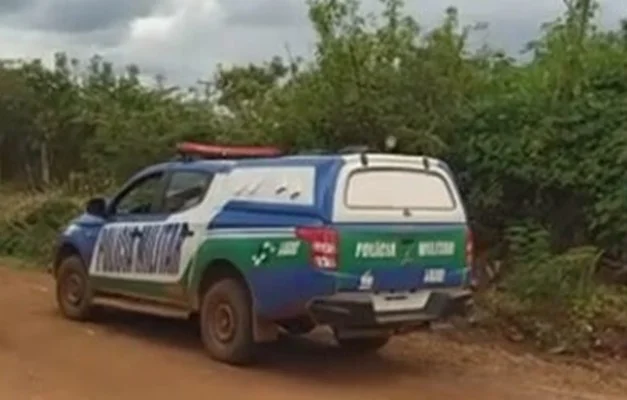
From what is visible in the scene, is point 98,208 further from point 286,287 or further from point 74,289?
point 286,287

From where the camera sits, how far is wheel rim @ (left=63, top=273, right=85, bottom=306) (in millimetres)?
12695

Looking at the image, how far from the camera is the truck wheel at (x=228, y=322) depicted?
10055 millimetres

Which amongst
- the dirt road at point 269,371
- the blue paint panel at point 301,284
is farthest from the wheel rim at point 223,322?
the blue paint panel at point 301,284

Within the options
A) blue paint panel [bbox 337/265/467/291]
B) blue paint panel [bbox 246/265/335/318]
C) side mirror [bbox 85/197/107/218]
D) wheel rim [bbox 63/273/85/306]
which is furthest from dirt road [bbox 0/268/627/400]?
side mirror [bbox 85/197/107/218]

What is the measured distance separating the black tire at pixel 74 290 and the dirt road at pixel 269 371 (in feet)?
0.93

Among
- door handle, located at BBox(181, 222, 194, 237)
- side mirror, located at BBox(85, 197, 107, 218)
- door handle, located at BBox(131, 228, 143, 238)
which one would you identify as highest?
side mirror, located at BBox(85, 197, 107, 218)

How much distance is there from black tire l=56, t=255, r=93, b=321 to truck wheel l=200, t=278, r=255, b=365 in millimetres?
2450

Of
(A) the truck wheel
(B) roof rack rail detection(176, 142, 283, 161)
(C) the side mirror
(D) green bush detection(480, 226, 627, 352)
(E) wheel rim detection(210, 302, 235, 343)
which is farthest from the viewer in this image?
(C) the side mirror

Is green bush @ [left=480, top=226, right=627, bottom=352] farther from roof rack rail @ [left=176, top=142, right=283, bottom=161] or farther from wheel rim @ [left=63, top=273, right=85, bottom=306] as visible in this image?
wheel rim @ [left=63, top=273, right=85, bottom=306]

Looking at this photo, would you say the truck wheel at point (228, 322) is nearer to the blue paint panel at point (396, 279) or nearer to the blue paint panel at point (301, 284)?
the blue paint panel at point (301, 284)

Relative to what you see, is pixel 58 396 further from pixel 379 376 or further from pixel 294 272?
pixel 379 376

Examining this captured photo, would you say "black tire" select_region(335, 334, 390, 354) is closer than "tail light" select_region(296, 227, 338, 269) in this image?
No

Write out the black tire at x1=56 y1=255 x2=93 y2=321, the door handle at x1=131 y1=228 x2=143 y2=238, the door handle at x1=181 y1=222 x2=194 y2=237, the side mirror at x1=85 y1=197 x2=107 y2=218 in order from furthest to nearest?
the black tire at x1=56 y1=255 x2=93 y2=321
the side mirror at x1=85 y1=197 x2=107 y2=218
the door handle at x1=131 y1=228 x2=143 y2=238
the door handle at x1=181 y1=222 x2=194 y2=237

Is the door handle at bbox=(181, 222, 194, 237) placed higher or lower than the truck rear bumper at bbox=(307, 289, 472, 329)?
higher
